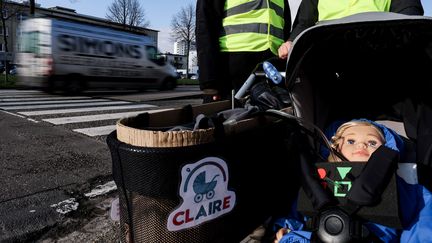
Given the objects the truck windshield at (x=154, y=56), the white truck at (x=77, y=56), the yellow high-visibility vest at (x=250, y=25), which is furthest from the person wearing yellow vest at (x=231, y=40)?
the truck windshield at (x=154, y=56)

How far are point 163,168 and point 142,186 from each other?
0.11 metres

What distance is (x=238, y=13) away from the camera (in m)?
2.72

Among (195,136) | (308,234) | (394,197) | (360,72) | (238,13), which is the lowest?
(308,234)

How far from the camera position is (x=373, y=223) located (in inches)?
63.0

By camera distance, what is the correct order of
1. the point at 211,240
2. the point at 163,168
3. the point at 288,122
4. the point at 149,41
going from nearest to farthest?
1. the point at 163,168
2. the point at 211,240
3. the point at 288,122
4. the point at 149,41

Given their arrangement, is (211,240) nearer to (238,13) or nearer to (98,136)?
(238,13)

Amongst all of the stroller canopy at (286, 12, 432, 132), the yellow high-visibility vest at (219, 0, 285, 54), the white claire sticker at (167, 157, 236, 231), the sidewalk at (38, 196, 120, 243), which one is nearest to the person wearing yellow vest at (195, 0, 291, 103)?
the yellow high-visibility vest at (219, 0, 285, 54)

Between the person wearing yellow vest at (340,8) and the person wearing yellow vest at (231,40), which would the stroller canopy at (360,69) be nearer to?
the person wearing yellow vest at (340,8)

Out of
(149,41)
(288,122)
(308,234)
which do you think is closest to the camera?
(308,234)

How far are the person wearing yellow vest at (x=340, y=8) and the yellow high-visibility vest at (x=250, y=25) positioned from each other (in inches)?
7.6

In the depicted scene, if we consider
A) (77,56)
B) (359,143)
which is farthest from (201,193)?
(77,56)

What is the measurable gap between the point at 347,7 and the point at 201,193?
1.57 meters

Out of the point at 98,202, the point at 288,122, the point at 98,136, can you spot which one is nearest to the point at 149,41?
the point at 98,136

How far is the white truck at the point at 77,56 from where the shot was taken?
1229 cm
